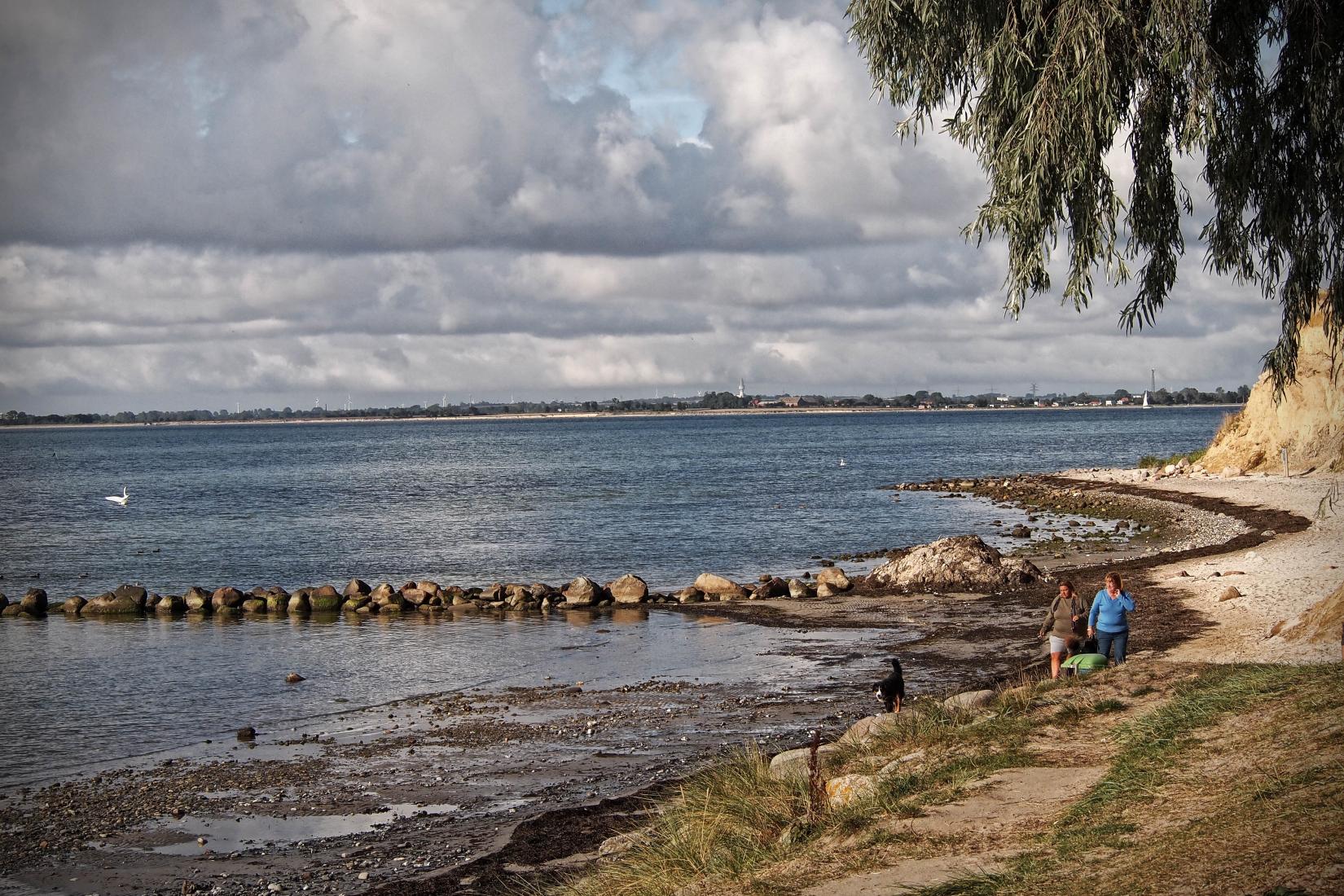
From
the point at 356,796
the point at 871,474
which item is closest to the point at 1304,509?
the point at 356,796

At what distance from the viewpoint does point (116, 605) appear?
113ft

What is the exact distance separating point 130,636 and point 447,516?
117 ft

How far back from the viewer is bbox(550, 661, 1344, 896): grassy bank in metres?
8.03

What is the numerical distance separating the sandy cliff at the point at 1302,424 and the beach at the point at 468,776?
98.5 feet

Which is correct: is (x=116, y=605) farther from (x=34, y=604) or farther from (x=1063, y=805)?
(x=1063, y=805)

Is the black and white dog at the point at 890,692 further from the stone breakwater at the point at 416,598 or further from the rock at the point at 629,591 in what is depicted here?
the rock at the point at 629,591

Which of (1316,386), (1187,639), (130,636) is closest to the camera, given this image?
(1187,639)

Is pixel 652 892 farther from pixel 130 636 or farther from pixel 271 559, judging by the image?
pixel 271 559

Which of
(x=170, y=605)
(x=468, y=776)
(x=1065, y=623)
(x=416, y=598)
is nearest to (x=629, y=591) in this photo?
Answer: (x=416, y=598)

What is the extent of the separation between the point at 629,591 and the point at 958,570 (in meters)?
8.99

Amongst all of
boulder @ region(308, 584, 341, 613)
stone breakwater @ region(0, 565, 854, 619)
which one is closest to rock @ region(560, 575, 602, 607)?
stone breakwater @ region(0, 565, 854, 619)

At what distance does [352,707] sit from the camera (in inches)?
832

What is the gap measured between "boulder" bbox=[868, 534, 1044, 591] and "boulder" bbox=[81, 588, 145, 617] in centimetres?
2118

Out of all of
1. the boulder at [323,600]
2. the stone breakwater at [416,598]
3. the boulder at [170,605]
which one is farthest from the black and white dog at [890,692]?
the boulder at [170,605]
